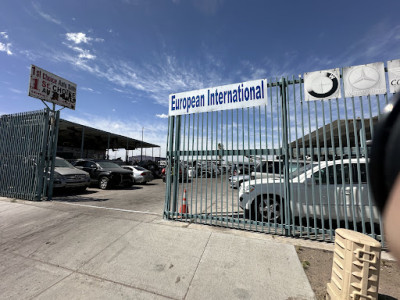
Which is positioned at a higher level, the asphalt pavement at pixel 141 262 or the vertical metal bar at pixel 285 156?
the vertical metal bar at pixel 285 156

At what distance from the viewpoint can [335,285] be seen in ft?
7.02

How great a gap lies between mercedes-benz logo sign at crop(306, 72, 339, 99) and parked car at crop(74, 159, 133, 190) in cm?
959

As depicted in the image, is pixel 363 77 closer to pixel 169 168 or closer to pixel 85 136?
pixel 169 168

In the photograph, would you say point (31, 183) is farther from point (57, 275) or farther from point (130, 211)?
point (57, 275)

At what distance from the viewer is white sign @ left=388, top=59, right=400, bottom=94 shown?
11.0 ft

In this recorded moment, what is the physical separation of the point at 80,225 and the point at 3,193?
550 cm

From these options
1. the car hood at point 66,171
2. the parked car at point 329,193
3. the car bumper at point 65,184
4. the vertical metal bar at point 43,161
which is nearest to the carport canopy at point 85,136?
the car hood at point 66,171

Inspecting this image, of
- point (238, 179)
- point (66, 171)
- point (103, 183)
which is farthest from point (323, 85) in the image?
point (103, 183)

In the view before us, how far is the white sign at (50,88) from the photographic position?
27.6 ft

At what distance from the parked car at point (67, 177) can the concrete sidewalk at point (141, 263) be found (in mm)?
3598

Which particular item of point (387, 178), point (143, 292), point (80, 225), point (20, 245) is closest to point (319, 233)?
point (143, 292)

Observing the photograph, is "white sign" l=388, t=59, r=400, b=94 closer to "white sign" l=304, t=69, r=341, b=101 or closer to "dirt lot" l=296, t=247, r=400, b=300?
"white sign" l=304, t=69, r=341, b=101

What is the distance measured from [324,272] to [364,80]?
3348 millimetres

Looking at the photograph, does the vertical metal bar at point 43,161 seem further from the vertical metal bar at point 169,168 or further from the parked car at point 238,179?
the parked car at point 238,179
